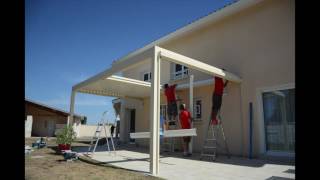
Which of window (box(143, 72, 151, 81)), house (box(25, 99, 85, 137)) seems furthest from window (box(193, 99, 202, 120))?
house (box(25, 99, 85, 137))

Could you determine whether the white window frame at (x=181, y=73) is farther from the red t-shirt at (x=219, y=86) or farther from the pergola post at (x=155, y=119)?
the pergola post at (x=155, y=119)

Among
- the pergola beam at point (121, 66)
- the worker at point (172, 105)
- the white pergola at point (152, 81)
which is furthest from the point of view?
the worker at point (172, 105)

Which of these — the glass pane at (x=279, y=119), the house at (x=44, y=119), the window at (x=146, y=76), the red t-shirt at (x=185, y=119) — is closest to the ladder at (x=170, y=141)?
the red t-shirt at (x=185, y=119)

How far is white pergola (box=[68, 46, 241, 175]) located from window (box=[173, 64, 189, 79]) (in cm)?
185

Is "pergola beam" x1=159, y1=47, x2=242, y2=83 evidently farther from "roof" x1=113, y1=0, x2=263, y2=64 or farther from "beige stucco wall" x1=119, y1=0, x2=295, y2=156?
"roof" x1=113, y1=0, x2=263, y2=64

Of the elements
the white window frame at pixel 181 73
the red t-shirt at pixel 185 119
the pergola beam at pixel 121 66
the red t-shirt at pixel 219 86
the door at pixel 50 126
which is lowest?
the door at pixel 50 126

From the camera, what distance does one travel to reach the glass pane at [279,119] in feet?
26.9

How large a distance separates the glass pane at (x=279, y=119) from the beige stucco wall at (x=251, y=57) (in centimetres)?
31

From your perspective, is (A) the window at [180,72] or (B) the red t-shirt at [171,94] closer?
(B) the red t-shirt at [171,94]

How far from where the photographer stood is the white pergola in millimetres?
6148

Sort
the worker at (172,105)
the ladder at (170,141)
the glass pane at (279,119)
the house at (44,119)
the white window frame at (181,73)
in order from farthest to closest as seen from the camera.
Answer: the house at (44,119)
the white window frame at (181,73)
the ladder at (170,141)
the worker at (172,105)
the glass pane at (279,119)

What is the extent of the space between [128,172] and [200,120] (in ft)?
19.1
